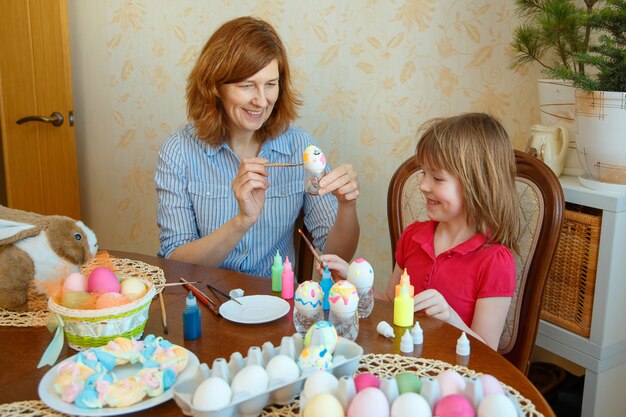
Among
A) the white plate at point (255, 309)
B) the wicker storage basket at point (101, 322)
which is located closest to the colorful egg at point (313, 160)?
the white plate at point (255, 309)

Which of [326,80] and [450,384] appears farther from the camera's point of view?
[326,80]

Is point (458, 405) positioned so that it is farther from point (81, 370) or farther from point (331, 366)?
point (81, 370)

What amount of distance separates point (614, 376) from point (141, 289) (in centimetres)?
132

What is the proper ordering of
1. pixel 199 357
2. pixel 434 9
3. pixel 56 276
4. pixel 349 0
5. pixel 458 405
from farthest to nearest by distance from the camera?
pixel 349 0 < pixel 434 9 < pixel 56 276 < pixel 199 357 < pixel 458 405

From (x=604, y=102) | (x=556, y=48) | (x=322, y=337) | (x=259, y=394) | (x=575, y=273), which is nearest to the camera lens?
(x=259, y=394)

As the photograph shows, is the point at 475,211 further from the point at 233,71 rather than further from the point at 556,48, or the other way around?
the point at 233,71

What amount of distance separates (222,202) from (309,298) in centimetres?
86

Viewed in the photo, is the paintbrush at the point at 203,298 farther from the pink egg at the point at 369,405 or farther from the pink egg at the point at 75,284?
the pink egg at the point at 369,405

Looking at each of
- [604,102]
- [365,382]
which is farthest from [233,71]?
[365,382]

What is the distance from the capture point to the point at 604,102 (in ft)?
5.33

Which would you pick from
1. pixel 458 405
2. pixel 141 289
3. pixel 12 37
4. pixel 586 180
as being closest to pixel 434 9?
pixel 586 180

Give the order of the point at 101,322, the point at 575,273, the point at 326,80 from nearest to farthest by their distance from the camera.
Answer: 1. the point at 101,322
2. the point at 575,273
3. the point at 326,80

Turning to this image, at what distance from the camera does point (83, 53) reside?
316cm

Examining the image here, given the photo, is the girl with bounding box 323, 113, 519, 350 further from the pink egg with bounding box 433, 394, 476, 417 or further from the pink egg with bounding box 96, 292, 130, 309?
the pink egg with bounding box 433, 394, 476, 417
